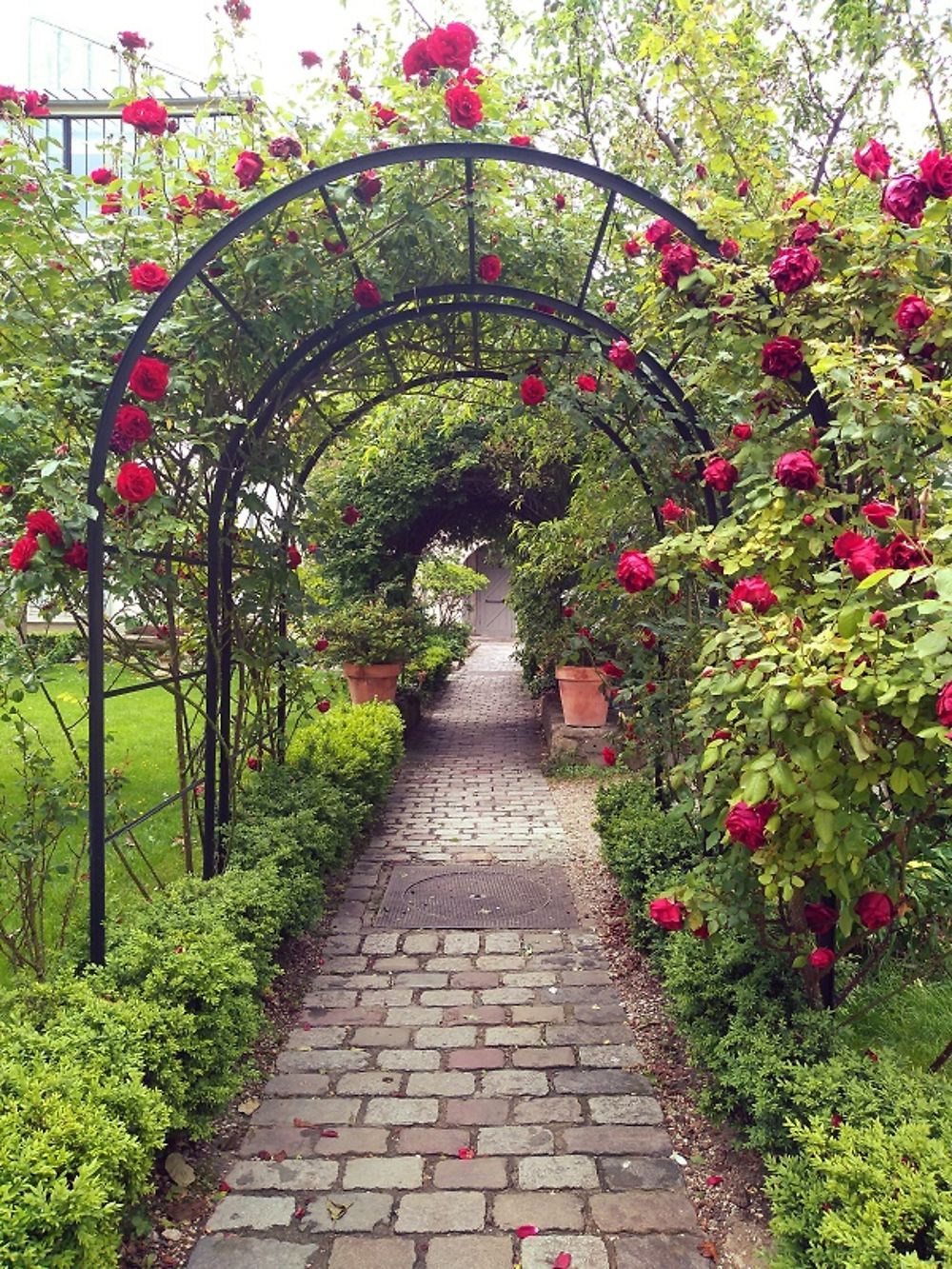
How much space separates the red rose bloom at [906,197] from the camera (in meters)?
2.23

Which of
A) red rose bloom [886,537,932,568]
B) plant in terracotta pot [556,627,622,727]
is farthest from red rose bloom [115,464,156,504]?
plant in terracotta pot [556,627,622,727]

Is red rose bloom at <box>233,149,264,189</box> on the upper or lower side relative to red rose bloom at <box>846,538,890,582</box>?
upper

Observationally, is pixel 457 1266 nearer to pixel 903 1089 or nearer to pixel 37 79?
pixel 903 1089

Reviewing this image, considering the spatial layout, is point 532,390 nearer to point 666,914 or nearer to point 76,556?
point 76,556

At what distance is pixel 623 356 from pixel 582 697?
459 centimetres

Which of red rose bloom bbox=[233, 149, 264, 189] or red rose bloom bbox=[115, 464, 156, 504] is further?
red rose bloom bbox=[233, 149, 264, 189]

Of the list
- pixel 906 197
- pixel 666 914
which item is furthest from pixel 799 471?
pixel 666 914

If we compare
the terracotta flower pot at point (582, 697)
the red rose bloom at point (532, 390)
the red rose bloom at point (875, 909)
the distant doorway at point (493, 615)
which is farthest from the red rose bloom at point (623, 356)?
the distant doorway at point (493, 615)

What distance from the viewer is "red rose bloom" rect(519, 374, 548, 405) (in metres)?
3.86

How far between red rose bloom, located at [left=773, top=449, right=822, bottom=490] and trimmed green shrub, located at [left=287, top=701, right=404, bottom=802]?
124 inches

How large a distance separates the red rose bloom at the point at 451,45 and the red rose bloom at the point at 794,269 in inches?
43.0

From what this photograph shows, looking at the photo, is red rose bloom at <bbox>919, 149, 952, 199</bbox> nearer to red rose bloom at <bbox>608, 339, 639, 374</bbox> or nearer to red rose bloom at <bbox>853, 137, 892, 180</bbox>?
red rose bloom at <bbox>853, 137, 892, 180</bbox>

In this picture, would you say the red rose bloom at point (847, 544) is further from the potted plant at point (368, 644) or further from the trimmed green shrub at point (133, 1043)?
the potted plant at point (368, 644)

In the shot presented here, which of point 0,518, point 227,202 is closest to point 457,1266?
point 0,518
